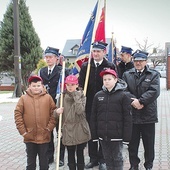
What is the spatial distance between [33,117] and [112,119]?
1103mm

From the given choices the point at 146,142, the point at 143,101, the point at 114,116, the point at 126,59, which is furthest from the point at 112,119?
the point at 126,59

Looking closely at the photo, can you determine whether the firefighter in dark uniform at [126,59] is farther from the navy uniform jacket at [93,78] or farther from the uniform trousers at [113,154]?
the uniform trousers at [113,154]

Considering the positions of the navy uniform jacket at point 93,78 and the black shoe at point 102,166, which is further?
the navy uniform jacket at point 93,78

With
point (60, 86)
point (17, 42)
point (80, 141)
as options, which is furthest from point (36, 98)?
point (17, 42)

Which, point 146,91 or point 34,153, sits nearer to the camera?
point 34,153

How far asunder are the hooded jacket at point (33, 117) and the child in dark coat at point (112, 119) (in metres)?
0.69

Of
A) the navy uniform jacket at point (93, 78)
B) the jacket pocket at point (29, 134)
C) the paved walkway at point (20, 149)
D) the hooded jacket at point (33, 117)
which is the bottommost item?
the paved walkway at point (20, 149)

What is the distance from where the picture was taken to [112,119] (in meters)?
3.64

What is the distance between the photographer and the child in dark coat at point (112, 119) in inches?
143

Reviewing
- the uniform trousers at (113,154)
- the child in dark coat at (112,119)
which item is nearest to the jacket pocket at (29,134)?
the child in dark coat at (112,119)

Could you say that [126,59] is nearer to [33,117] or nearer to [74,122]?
[74,122]

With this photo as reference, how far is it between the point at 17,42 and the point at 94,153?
1373 centimetres

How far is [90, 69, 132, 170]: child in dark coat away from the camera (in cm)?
363

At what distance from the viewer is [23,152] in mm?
5789
